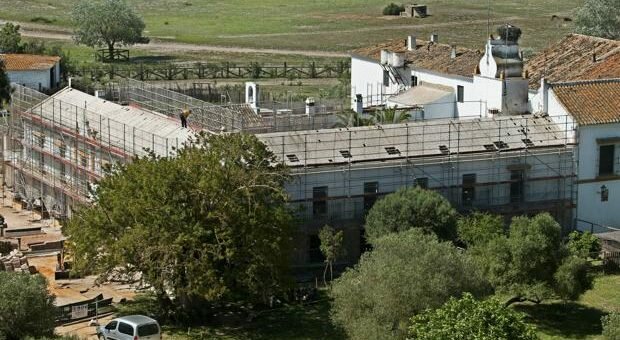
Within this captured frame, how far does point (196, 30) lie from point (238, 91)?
48.8m

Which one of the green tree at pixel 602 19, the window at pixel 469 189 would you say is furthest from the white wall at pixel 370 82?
the green tree at pixel 602 19

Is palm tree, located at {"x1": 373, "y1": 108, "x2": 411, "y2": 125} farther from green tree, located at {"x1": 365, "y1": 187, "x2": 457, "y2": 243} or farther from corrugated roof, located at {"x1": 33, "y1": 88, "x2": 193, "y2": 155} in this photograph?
green tree, located at {"x1": 365, "y1": 187, "x2": 457, "y2": 243}

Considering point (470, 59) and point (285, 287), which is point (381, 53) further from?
point (285, 287)

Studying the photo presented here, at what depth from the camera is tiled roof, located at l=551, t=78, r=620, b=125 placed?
62125mm

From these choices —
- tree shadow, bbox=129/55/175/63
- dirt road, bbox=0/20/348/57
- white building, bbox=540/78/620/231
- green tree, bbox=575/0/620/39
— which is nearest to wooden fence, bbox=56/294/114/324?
white building, bbox=540/78/620/231

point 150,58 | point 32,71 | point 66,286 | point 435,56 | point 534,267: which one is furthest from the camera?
point 150,58

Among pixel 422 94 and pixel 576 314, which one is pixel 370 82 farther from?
pixel 576 314

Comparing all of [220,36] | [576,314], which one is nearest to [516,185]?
[576,314]

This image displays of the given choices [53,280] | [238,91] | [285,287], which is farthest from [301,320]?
[238,91]

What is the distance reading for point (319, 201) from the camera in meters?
57.8

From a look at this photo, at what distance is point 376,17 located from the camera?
484 feet

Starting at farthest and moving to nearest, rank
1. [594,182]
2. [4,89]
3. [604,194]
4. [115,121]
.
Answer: [4,89]
[115,121]
[604,194]
[594,182]

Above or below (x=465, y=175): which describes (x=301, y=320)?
below

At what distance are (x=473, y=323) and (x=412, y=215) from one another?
54.3ft
